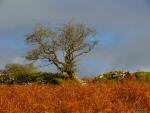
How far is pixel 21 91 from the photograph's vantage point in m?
18.4

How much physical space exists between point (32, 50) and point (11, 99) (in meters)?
43.3

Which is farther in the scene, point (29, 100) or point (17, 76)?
point (17, 76)

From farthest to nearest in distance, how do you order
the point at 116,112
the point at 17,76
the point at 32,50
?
the point at 32,50
the point at 17,76
the point at 116,112

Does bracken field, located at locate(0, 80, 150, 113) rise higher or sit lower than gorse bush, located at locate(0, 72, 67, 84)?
lower

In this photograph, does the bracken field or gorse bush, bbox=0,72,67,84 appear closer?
the bracken field

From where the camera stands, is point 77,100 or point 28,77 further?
point 28,77

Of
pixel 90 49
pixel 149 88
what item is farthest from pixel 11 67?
pixel 149 88

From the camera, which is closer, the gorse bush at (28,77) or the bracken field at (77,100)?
the bracken field at (77,100)

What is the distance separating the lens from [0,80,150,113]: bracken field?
1455 cm

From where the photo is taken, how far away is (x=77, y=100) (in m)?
16.6

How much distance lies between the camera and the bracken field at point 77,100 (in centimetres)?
1455

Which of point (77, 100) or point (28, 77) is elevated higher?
point (28, 77)

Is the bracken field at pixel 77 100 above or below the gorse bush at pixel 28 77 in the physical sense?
below

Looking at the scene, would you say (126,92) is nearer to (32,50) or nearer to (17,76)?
(17,76)
